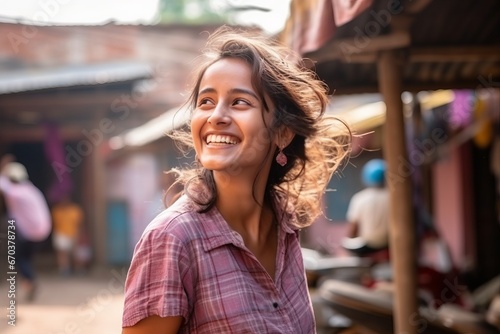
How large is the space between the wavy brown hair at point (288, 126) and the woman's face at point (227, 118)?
3cm

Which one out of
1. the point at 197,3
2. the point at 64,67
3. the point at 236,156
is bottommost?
the point at 236,156

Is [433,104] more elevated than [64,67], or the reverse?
[64,67]

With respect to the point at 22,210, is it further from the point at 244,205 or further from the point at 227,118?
the point at 227,118

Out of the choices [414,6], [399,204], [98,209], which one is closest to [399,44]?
[414,6]

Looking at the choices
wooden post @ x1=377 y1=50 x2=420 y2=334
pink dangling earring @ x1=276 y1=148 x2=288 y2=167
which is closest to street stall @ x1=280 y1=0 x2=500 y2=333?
wooden post @ x1=377 y1=50 x2=420 y2=334

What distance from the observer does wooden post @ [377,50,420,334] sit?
4.97 metres

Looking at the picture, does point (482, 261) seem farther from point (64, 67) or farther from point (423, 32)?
point (64, 67)

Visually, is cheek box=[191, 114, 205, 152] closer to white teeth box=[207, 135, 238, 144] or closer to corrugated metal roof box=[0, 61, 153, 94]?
white teeth box=[207, 135, 238, 144]

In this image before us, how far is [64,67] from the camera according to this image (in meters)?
14.7

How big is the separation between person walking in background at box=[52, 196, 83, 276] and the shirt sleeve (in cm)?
1391

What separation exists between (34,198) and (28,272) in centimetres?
186

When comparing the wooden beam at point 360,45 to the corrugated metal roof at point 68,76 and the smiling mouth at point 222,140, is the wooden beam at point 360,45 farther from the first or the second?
the corrugated metal roof at point 68,76

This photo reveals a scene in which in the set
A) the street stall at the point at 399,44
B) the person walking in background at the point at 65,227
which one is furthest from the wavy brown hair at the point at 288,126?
the person walking in background at the point at 65,227

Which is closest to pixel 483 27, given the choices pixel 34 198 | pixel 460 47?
pixel 460 47
